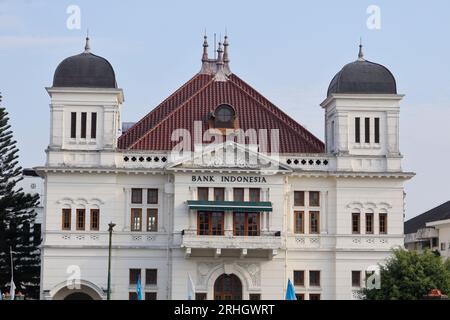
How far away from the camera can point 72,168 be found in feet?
155

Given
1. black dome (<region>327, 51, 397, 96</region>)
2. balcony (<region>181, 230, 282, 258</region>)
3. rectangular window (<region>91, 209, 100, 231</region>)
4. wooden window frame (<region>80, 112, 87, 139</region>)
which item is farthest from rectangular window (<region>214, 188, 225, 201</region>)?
black dome (<region>327, 51, 397, 96</region>)

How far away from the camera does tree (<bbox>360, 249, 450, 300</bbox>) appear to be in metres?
Answer: 38.8

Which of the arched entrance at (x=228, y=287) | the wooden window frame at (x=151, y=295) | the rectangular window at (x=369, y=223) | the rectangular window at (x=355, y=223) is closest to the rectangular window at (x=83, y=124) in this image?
the wooden window frame at (x=151, y=295)

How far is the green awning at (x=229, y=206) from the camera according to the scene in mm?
46250

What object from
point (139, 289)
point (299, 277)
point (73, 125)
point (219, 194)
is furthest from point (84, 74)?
point (299, 277)

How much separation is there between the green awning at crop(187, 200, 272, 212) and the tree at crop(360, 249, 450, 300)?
8256 mm

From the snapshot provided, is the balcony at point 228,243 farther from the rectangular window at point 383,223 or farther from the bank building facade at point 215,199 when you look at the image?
the rectangular window at point 383,223

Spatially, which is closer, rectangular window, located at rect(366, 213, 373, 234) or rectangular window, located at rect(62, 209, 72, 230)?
rectangular window, located at rect(62, 209, 72, 230)

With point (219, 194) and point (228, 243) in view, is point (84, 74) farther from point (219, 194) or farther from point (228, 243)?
point (228, 243)

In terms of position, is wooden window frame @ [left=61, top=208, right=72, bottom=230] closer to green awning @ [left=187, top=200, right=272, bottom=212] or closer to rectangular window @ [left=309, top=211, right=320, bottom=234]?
green awning @ [left=187, top=200, right=272, bottom=212]

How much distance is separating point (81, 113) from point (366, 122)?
1445cm

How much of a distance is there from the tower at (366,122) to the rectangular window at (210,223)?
6.71m
